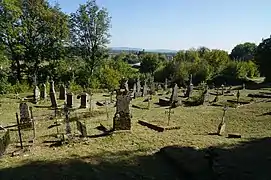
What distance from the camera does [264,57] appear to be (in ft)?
154

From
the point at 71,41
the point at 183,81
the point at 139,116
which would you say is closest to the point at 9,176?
the point at 139,116

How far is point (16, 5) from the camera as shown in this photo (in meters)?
37.8

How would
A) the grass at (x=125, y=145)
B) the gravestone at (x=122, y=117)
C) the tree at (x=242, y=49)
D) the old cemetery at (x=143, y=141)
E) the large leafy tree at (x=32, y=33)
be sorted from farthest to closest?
1. the tree at (x=242, y=49)
2. the large leafy tree at (x=32, y=33)
3. the gravestone at (x=122, y=117)
4. the old cemetery at (x=143, y=141)
5. the grass at (x=125, y=145)

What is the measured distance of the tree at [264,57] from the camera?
46697 millimetres

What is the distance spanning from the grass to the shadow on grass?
29 mm

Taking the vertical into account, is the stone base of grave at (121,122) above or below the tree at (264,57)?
below

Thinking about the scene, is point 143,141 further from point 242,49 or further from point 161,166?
point 242,49

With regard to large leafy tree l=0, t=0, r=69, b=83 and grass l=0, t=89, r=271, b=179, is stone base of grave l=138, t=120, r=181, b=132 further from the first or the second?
large leafy tree l=0, t=0, r=69, b=83

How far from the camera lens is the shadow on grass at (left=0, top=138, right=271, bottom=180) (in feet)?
30.3

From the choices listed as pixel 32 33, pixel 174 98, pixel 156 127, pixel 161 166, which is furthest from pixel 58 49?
pixel 161 166

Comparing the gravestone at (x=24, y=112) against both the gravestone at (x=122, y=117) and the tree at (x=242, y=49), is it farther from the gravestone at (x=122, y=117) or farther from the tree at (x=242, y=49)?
the tree at (x=242, y=49)

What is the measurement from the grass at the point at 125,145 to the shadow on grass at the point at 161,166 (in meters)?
0.03

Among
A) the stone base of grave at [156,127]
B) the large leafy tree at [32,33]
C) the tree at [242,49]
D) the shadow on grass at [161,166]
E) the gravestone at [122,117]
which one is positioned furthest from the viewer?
the tree at [242,49]

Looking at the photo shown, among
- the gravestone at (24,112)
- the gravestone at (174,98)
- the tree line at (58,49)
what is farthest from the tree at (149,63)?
the gravestone at (24,112)
